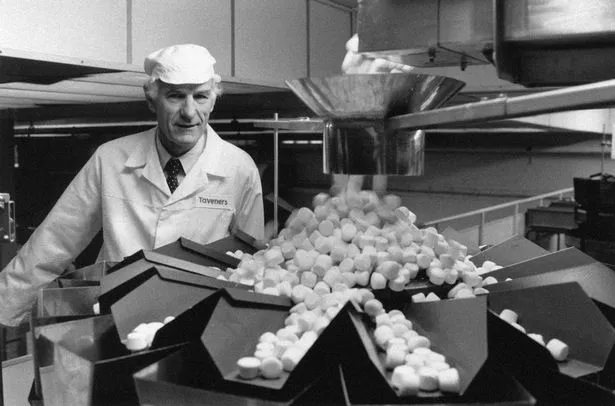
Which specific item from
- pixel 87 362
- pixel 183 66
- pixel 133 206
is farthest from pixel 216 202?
pixel 87 362

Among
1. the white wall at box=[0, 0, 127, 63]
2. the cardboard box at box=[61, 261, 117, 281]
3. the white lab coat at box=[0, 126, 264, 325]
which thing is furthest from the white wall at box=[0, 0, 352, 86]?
the cardboard box at box=[61, 261, 117, 281]

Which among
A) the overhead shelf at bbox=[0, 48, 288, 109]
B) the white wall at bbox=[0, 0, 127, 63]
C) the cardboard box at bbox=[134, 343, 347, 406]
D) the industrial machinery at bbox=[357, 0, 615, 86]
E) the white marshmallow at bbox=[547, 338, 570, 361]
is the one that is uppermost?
the white wall at bbox=[0, 0, 127, 63]

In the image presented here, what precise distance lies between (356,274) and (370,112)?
313 millimetres

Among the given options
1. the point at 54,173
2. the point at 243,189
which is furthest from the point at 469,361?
the point at 54,173

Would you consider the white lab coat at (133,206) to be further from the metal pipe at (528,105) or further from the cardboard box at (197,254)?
the metal pipe at (528,105)

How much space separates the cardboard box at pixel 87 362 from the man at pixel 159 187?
101cm

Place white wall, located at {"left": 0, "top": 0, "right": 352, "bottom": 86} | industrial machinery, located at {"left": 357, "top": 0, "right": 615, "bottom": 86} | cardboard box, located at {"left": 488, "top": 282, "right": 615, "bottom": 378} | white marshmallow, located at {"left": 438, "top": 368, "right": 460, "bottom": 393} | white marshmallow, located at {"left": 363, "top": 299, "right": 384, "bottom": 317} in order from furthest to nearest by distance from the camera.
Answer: white wall, located at {"left": 0, "top": 0, "right": 352, "bottom": 86} < industrial machinery, located at {"left": 357, "top": 0, "right": 615, "bottom": 86} < white marshmallow, located at {"left": 363, "top": 299, "right": 384, "bottom": 317} < cardboard box, located at {"left": 488, "top": 282, "right": 615, "bottom": 378} < white marshmallow, located at {"left": 438, "top": 368, "right": 460, "bottom": 393}

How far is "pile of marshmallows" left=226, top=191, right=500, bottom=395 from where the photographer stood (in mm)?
1067

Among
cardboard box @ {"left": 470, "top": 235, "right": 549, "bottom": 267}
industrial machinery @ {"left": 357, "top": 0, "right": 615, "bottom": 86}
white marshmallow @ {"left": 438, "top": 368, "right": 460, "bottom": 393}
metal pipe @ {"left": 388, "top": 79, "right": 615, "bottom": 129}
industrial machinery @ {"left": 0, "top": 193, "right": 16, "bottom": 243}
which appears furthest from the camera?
industrial machinery @ {"left": 0, "top": 193, "right": 16, "bottom": 243}

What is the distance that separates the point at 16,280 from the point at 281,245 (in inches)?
40.8

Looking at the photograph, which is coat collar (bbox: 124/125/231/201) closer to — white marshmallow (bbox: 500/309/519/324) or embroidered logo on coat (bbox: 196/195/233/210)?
embroidered logo on coat (bbox: 196/195/233/210)

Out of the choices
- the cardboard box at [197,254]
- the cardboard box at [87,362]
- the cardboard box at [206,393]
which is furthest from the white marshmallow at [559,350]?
the cardboard box at [197,254]

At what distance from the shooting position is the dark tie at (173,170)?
2383 millimetres

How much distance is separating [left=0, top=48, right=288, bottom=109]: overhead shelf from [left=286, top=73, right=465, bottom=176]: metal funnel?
1834 mm
